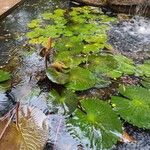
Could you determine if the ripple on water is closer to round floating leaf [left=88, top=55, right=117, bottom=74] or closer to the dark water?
round floating leaf [left=88, top=55, right=117, bottom=74]

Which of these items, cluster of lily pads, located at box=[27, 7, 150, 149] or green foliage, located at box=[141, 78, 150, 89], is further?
green foliage, located at box=[141, 78, 150, 89]

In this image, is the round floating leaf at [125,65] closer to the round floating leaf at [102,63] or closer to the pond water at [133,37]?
the round floating leaf at [102,63]

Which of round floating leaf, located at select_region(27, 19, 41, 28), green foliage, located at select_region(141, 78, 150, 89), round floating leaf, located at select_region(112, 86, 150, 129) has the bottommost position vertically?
green foliage, located at select_region(141, 78, 150, 89)

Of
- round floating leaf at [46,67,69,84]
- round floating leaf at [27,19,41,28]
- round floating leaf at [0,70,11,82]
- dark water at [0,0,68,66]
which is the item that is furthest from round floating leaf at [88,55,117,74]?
round floating leaf at [27,19,41,28]

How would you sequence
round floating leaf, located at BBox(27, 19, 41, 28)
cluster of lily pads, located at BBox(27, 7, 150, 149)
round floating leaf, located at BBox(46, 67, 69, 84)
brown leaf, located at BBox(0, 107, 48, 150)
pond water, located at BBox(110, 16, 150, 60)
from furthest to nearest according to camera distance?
round floating leaf, located at BBox(27, 19, 41, 28) < pond water, located at BBox(110, 16, 150, 60) < round floating leaf, located at BBox(46, 67, 69, 84) < cluster of lily pads, located at BBox(27, 7, 150, 149) < brown leaf, located at BBox(0, 107, 48, 150)

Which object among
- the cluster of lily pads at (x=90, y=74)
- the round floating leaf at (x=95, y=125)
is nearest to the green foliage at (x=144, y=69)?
the cluster of lily pads at (x=90, y=74)

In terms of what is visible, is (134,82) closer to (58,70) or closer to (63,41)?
(58,70)

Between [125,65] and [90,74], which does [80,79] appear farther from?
[125,65]
